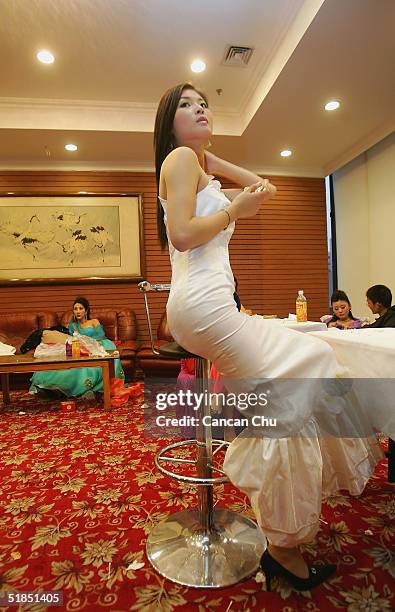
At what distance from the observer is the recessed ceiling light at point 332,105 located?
3951 millimetres

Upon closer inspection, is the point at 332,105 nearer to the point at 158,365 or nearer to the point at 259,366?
the point at 158,365

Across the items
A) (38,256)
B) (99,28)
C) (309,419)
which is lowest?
(309,419)

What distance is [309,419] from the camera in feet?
3.34

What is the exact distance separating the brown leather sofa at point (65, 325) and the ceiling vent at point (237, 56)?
3.27 metres

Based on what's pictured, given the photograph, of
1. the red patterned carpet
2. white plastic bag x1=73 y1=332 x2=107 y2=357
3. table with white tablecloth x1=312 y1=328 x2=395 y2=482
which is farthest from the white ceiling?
the red patterned carpet

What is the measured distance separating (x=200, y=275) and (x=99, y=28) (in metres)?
3.29

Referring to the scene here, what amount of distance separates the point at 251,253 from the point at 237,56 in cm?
274

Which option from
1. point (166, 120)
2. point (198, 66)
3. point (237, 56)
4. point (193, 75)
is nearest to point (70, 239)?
point (193, 75)

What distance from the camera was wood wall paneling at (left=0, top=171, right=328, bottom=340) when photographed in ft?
17.3

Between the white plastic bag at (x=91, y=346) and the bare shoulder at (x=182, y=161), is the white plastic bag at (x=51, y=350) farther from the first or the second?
the bare shoulder at (x=182, y=161)

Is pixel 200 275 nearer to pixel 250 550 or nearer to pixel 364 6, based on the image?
pixel 250 550

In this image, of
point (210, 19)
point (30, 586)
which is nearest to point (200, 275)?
point (30, 586)

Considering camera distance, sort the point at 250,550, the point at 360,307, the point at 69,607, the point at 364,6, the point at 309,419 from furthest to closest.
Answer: the point at 360,307 < the point at 364,6 < the point at 250,550 < the point at 69,607 < the point at 309,419

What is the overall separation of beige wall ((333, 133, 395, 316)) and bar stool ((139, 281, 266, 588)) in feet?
15.2
